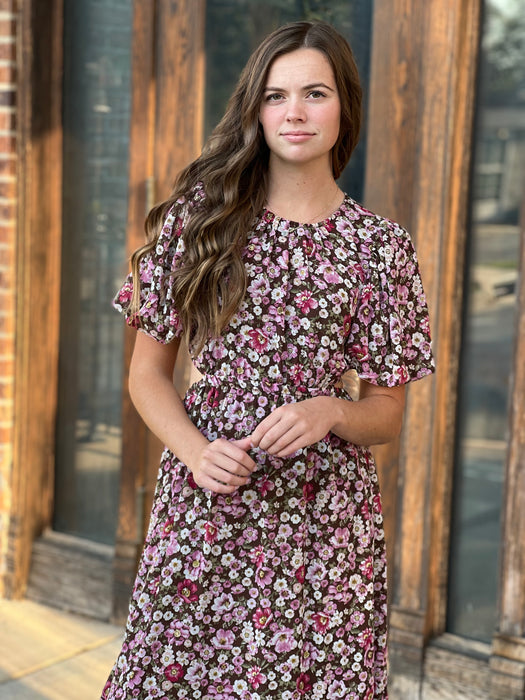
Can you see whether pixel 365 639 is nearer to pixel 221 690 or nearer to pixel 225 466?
pixel 221 690

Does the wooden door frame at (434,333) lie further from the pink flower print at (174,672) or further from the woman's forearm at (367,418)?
the pink flower print at (174,672)

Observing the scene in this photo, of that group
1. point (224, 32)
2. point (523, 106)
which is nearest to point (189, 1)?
point (224, 32)

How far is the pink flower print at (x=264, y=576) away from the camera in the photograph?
Answer: 1732mm

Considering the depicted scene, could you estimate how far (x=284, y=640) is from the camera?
1719mm

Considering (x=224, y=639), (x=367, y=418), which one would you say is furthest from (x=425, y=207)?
(x=224, y=639)

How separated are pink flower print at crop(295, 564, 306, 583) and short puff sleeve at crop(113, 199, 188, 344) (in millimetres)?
479

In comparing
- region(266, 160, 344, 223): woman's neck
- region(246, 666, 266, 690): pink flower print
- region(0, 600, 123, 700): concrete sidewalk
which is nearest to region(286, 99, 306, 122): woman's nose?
region(266, 160, 344, 223): woman's neck

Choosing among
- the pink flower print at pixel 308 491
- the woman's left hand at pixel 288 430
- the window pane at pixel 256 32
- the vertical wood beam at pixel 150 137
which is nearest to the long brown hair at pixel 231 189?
the woman's left hand at pixel 288 430

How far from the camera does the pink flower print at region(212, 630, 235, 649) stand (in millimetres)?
1740

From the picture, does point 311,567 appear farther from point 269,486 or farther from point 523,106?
point 523,106

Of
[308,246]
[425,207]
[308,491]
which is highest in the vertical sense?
[425,207]

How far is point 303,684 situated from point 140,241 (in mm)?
2101

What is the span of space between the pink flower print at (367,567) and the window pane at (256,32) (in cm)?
151

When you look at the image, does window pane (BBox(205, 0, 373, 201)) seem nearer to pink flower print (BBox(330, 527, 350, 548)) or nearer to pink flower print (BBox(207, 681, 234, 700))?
pink flower print (BBox(330, 527, 350, 548))
